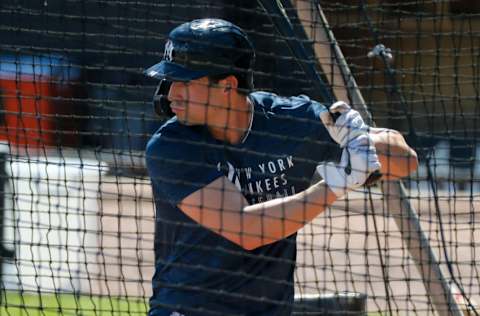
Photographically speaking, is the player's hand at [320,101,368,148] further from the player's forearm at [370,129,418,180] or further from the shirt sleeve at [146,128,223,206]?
the shirt sleeve at [146,128,223,206]

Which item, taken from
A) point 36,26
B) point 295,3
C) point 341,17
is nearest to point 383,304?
point 341,17

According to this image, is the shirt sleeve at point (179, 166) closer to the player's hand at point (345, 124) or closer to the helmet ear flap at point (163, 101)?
the helmet ear flap at point (163, 101)

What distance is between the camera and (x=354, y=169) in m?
3.25

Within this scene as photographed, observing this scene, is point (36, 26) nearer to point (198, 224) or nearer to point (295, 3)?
point (295, 3)

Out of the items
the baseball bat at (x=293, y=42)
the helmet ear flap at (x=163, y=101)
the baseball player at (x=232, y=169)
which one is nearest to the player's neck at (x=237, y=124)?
the baseball player at (x=232, y=169)

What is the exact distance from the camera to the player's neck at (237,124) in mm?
3590

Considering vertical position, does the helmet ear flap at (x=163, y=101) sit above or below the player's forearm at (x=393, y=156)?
above

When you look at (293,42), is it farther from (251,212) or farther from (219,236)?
(251,212)

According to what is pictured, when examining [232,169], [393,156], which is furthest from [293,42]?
[393,156]

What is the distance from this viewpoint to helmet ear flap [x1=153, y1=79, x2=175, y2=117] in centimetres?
367

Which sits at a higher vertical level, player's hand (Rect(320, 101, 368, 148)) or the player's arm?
player's hand (Rect(320, 101, 368, 148))

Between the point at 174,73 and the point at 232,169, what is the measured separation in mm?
379

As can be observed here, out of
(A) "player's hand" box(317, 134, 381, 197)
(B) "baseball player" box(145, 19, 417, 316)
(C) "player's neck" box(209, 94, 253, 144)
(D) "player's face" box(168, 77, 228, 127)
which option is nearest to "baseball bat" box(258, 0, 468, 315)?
(B) "baseball player" box(145, 19, 417, 316)

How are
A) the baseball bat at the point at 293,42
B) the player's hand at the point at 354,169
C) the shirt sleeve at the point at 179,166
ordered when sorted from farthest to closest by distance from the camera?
1. the baseball bat at the point at 293,42
2. the shirt sleeve at the point at 179,166
3. the player's hand at the point at 354,169
